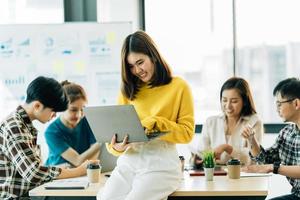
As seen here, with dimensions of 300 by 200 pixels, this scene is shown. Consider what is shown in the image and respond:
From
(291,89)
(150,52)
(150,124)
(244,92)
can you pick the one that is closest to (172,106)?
(150,124)

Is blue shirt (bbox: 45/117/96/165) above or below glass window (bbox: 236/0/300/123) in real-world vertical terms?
below

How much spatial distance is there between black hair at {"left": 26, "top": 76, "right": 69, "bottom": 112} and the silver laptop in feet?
0.83

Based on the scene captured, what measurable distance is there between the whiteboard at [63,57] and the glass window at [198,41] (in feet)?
2.07

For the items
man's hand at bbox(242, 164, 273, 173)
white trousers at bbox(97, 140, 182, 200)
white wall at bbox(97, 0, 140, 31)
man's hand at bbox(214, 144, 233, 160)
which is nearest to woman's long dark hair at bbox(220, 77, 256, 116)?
man's hand at bbox(214, 144, 233, 160)

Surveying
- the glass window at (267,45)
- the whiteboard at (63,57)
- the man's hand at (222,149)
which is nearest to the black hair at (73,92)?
the man's hand at (222,149)

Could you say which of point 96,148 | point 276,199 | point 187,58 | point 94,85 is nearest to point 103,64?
point 94,85

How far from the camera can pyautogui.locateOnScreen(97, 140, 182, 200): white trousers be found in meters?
2.45

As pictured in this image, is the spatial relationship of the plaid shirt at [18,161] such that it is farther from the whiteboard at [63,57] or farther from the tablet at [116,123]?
the whiteboard at [63,57]

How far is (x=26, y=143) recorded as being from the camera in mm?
2682

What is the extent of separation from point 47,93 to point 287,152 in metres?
1.40

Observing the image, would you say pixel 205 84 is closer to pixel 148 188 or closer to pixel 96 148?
pixel 96 148

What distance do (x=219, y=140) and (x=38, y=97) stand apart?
1.32 metres

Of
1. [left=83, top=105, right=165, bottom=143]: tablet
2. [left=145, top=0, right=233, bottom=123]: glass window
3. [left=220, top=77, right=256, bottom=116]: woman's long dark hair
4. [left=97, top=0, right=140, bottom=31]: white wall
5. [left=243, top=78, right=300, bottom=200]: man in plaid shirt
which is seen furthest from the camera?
[left=145, top=0, right=233, bottom=123]: glass window

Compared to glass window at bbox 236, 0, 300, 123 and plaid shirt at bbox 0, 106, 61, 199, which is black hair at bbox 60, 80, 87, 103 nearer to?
plaid shirt at bbox 0, 106, 61, 199
